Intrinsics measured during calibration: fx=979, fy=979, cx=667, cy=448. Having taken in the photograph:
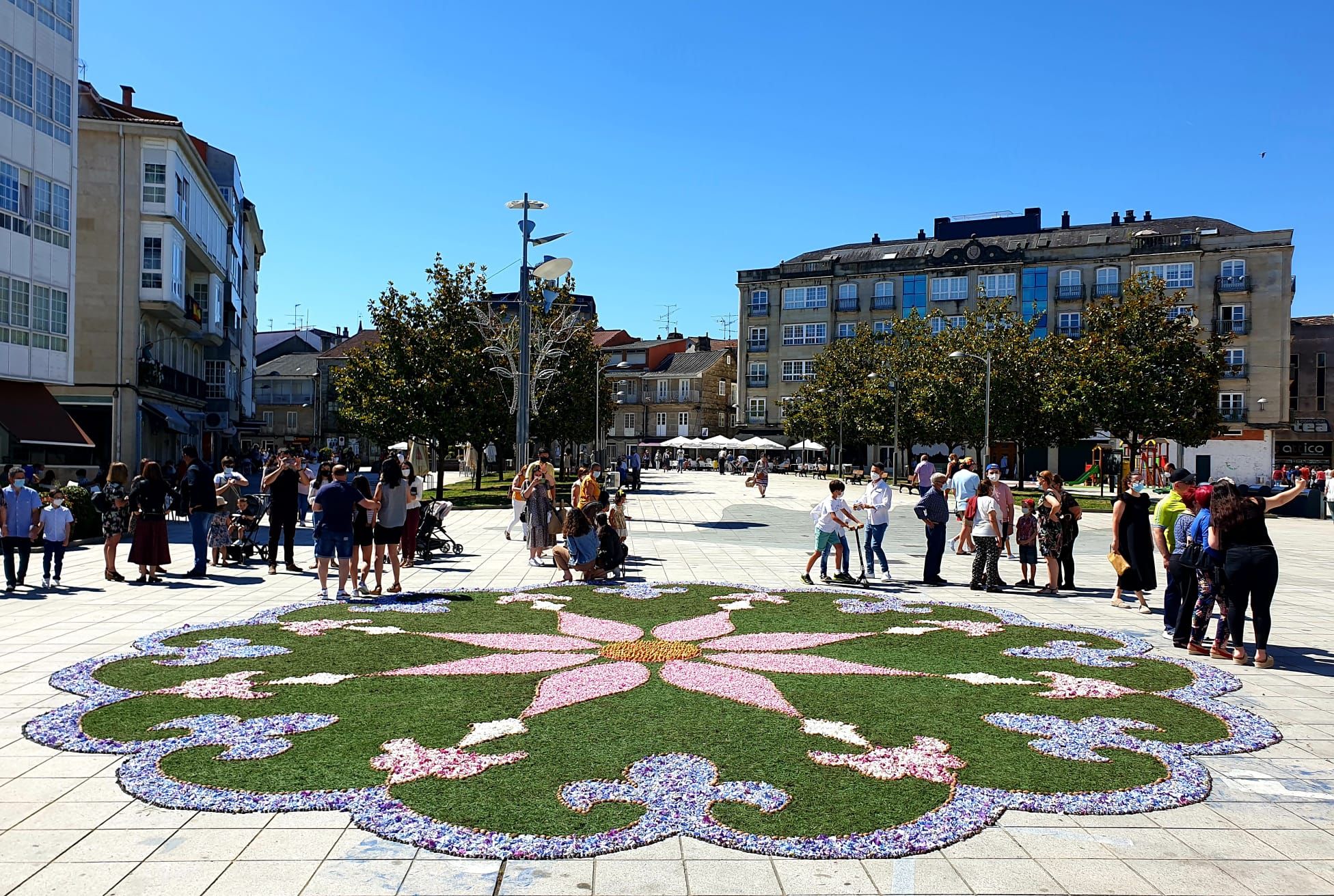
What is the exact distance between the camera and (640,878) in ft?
14.9

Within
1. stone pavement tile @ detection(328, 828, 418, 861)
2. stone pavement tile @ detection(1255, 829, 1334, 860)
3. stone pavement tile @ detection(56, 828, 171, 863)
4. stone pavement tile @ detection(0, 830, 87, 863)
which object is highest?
stone pavement tile @ detection(1255, 829, 1334, 860)

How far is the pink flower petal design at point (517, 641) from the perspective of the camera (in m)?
9.63

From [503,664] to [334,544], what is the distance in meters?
4.67

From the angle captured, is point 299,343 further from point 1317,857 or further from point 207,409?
point 1317,857

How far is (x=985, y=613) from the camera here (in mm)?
12109

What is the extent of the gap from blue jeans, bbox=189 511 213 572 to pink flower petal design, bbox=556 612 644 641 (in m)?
6.66

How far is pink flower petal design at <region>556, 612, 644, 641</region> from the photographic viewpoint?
33.6ft

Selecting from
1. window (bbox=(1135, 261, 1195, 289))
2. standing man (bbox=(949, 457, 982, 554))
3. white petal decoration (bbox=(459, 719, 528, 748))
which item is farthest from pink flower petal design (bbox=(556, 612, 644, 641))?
window (bbox=(1135, 261, 1195, 289))

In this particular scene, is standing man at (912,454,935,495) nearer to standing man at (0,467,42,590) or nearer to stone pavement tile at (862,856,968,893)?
standing man at (0,467,42,590)

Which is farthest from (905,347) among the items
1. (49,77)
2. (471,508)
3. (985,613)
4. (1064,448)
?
(985,613)

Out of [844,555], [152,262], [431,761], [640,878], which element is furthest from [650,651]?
[152,262]

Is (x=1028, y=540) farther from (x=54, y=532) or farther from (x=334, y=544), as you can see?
(x=54, y=532)

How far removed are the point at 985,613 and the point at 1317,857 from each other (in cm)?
733

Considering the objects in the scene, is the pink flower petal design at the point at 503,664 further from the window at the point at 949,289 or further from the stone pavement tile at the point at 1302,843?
the window at the point at 949,289
